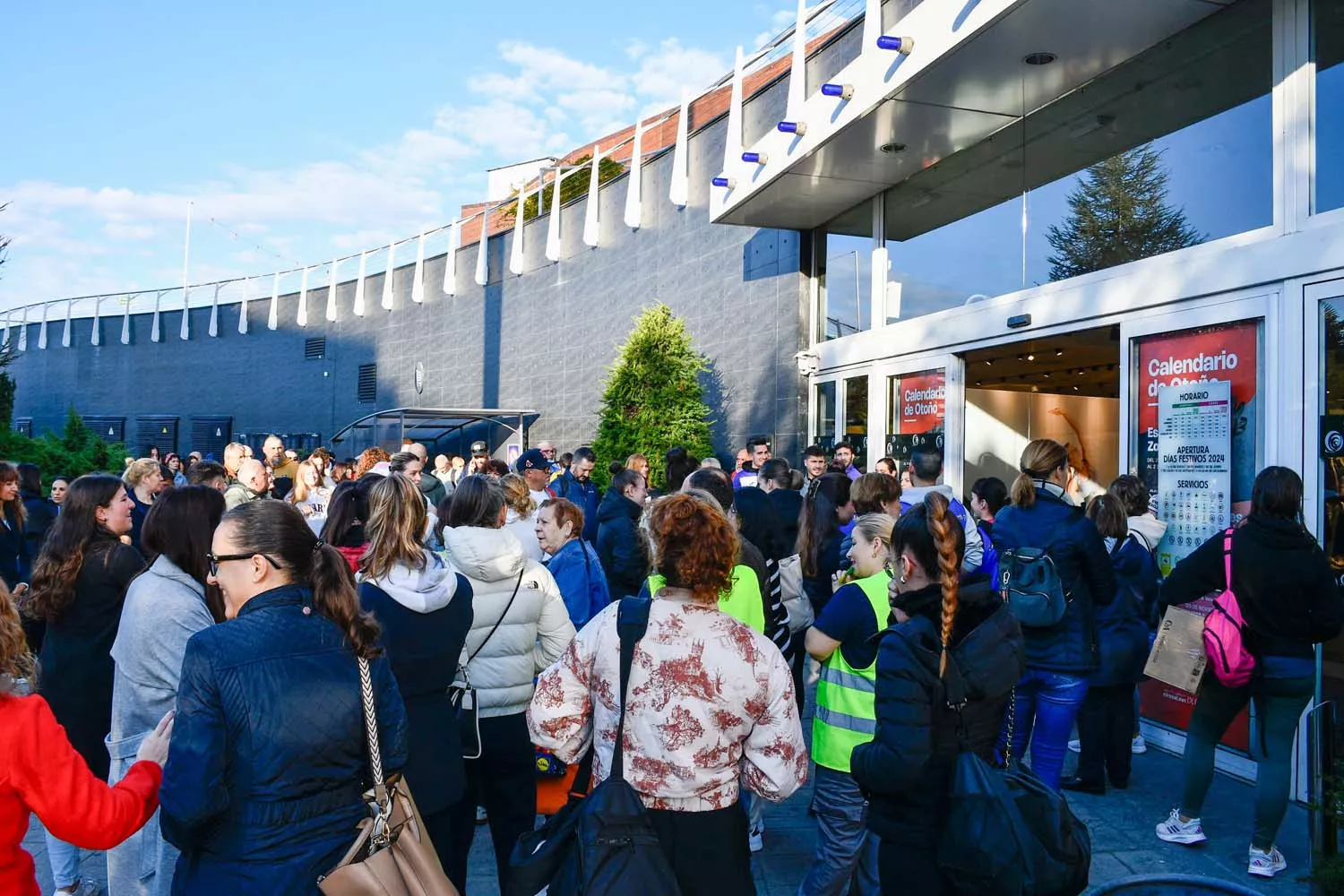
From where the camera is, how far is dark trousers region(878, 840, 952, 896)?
250 centimetres

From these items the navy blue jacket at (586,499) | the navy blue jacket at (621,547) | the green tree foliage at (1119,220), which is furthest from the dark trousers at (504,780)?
the green tree foliage at (1119,220)

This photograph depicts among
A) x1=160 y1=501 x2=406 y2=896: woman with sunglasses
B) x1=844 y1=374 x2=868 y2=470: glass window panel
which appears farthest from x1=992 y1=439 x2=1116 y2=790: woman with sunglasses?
x1=844 y1=374 x2=868 y2=470: glass window panel

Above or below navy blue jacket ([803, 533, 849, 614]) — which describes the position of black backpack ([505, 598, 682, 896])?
below

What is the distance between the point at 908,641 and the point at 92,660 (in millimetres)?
3311

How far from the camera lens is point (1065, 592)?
4.90 meters

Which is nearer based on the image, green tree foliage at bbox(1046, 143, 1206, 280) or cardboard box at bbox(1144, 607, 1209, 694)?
cardboard box at bbox(1144, 607, 1209, 694)

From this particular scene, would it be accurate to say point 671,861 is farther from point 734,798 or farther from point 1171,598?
point 1171,598

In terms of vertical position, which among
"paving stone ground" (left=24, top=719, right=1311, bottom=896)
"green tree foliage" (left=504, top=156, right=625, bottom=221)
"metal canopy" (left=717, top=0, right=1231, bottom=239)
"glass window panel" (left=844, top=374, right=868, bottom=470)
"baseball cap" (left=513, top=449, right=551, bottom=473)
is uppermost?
"green tree foliage" (left=504, top=156, right=625, bottom=221)

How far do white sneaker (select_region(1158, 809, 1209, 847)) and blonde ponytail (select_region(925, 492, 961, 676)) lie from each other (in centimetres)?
313

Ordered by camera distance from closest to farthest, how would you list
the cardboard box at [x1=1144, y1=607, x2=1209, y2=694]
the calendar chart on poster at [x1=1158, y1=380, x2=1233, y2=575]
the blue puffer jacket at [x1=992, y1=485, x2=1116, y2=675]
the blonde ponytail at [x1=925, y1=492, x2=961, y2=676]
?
1. the blonde ponytail at [x1=925, y1=492, x2=961, y2=676]
2. the cardboard box at [x1=1144, y1=607, x2=1209, y2=694]
3. the blue puffer jacket at [x1=992, y1=485, x2=1116, y2=675]
4. the calendar chart on poster at [x1=1158, y1=380, x2=1233, y2=575]

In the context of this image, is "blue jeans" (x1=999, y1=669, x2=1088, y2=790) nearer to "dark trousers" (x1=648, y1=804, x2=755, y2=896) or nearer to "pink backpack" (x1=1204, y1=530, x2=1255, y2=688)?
"pink backpack" (x1=1204, y1=530, x2=1255, y2=688)

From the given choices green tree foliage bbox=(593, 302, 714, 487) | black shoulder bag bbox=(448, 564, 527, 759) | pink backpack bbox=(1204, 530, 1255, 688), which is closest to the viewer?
black shoulder bag bbox=(448, 564, 527, 759)

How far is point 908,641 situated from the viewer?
2.46 metres

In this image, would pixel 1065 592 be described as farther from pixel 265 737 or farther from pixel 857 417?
pixel 857 417
